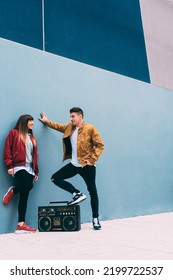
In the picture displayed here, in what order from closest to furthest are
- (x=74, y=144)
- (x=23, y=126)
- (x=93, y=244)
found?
(x=93, y=244) < (x=23, y=126) < (x=74, y=144)

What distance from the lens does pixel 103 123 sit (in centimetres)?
512

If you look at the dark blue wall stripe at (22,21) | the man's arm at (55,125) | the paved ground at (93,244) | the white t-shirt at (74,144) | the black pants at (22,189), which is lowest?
the paved ground at (93,244)

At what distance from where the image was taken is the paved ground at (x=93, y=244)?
2476 millimetres

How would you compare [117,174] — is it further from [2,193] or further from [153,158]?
[2,193]

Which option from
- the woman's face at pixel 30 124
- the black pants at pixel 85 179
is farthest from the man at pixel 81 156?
the woman's face at pixel 30 124

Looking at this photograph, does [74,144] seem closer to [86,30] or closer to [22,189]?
[22,189]

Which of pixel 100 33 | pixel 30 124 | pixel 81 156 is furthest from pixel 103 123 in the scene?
pixel 100 33

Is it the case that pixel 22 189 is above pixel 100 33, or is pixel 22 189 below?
below

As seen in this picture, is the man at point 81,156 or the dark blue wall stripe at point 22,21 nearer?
the man at point 81,156

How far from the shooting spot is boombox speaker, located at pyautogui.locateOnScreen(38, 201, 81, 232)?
12.1 feet

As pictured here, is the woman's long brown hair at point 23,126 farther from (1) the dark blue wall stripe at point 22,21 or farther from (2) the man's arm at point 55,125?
(1) the dark blue wall stripe at point 22,21

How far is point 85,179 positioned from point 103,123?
137 cm

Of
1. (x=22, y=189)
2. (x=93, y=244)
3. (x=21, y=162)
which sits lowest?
(x=93, y=244)

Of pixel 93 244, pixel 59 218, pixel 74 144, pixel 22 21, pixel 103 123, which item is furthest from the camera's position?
pixel 103 123
